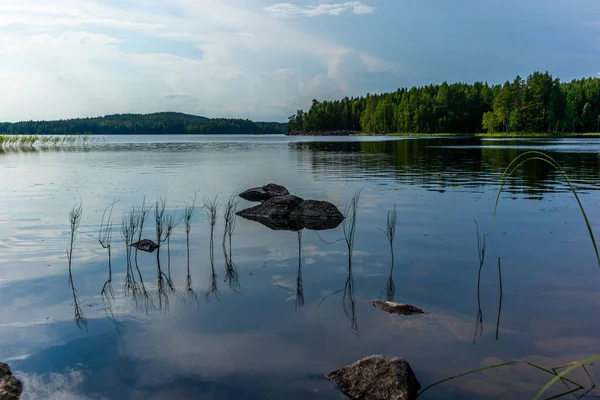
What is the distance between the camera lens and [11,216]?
66.1 feet

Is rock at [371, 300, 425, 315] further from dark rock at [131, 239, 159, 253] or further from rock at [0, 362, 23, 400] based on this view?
dark rock at [131, 239, 159, 253]

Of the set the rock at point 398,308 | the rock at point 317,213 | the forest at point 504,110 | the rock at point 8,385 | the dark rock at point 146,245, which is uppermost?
the forest at point 504,110

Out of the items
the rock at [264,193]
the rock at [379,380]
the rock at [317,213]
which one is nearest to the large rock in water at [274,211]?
the rock at [317,213]

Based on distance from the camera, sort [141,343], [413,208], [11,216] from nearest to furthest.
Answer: [141,343], [11,216], [413,208]

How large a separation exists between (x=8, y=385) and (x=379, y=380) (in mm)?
5211

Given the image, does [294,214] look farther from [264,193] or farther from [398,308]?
[398,308]

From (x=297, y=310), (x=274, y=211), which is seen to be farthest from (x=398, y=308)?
(x=274, y=211)

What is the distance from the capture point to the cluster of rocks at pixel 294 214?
60.5 feet

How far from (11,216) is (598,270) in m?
21.4

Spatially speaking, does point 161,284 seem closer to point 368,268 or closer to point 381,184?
point 368,268

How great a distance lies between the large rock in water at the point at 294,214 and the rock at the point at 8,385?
458 inches

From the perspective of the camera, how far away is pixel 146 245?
565 inches

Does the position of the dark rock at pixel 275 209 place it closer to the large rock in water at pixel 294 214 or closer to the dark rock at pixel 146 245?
the large rock in water at pixel 294 214

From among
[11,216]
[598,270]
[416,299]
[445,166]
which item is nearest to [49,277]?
[416,299]
